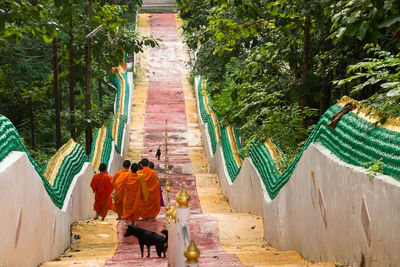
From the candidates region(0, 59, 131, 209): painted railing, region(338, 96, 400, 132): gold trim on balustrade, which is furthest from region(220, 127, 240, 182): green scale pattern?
region(338, 96, 400, 132): gold trim on balustrade

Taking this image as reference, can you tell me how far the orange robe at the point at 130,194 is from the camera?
10.5m

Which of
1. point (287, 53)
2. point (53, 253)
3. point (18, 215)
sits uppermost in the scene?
point (287, 53)

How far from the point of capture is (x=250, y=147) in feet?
37.9

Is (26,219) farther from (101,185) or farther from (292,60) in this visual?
(292,60)

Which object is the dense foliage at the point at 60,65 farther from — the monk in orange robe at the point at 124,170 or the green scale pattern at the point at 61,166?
the monk in orange robe at the point at 124,170

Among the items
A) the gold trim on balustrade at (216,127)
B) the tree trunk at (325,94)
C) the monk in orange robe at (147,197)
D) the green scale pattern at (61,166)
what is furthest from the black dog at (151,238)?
the gold trim on balustrade at (216,127)

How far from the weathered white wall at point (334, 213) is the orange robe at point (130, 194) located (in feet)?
7.28

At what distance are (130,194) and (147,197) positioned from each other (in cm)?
30

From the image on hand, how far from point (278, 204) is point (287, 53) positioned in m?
3.18

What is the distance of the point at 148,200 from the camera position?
10555 millimetres

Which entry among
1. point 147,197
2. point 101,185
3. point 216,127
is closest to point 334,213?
point 147,197

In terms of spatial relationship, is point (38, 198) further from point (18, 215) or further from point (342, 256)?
point (342, 256)

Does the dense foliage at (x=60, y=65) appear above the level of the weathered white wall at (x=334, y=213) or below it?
above

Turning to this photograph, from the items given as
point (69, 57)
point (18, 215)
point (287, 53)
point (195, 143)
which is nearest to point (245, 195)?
point (287, 53)
